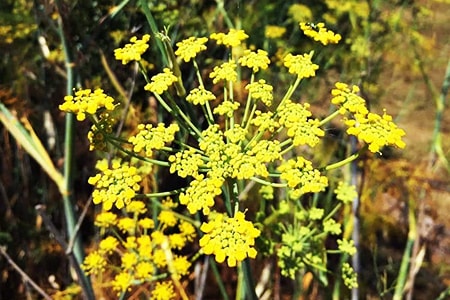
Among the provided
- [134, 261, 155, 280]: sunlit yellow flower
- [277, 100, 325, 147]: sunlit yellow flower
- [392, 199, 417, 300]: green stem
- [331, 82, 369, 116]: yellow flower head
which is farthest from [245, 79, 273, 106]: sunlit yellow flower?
[392, 199, 417, 300]: green stem

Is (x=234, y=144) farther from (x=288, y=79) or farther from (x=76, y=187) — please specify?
(x=288, y=79)

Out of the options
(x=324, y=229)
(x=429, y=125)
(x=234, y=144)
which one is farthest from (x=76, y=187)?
(x=429, y=125)

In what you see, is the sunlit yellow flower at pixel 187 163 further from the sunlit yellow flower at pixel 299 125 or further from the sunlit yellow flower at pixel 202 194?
the sunlit yellow flower at pixel 299 125

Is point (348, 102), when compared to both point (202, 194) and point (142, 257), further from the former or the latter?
point (142, 257)

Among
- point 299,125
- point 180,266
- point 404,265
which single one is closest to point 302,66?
point 299,125

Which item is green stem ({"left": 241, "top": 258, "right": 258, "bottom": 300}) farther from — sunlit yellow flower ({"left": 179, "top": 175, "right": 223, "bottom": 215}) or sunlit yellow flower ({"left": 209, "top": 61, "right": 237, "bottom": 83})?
sunlit yellow flower ({"left": 209, "top": 61, "right": 237, "bottom": 83})

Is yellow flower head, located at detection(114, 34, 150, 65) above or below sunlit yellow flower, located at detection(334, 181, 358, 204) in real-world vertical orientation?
above

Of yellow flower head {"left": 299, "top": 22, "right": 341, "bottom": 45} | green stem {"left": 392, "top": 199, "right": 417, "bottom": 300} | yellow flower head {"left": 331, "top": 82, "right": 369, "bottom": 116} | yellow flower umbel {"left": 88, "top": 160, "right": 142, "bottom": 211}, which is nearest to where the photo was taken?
yellow flower umbel {"left": 88, "top": 160, "right": 142, "bottom": 211}
